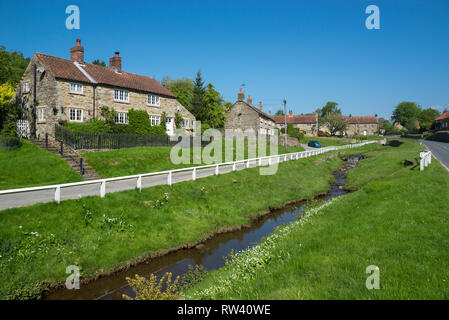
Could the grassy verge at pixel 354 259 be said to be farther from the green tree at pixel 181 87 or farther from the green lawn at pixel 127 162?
the green tree at pixel 181 87

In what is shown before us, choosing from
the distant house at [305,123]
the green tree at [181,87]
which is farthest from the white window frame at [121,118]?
the distant house at [305,123]

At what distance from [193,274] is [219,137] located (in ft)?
122

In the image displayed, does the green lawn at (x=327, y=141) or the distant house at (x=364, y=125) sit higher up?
the distant house at (x=364, y=125)

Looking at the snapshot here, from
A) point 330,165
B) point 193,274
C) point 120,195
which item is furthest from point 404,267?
point 330,165

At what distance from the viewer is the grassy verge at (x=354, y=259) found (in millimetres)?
5855

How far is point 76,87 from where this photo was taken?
29344 millimetres

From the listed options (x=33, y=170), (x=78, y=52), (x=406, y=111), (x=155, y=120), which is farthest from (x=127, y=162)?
(x=406, y=111)

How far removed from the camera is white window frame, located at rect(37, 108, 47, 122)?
28859 mm

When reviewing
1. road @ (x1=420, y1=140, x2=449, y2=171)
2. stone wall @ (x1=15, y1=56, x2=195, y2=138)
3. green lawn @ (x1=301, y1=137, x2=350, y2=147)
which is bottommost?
road @ (x1=420, y1=140, x2=449, y2=171)

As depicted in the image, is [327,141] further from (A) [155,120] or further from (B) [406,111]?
(B) [406,111]

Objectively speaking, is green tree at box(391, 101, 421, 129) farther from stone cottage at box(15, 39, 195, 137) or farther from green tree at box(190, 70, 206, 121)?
stone cottage at box(15, 39, 195, 137)

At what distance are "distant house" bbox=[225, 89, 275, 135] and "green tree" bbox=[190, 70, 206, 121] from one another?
9.57 meters

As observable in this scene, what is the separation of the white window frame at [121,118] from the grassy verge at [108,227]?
733 inches

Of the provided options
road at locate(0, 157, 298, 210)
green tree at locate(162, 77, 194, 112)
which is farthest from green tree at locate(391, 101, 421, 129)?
road at locate(0, 157, 298, 210)
